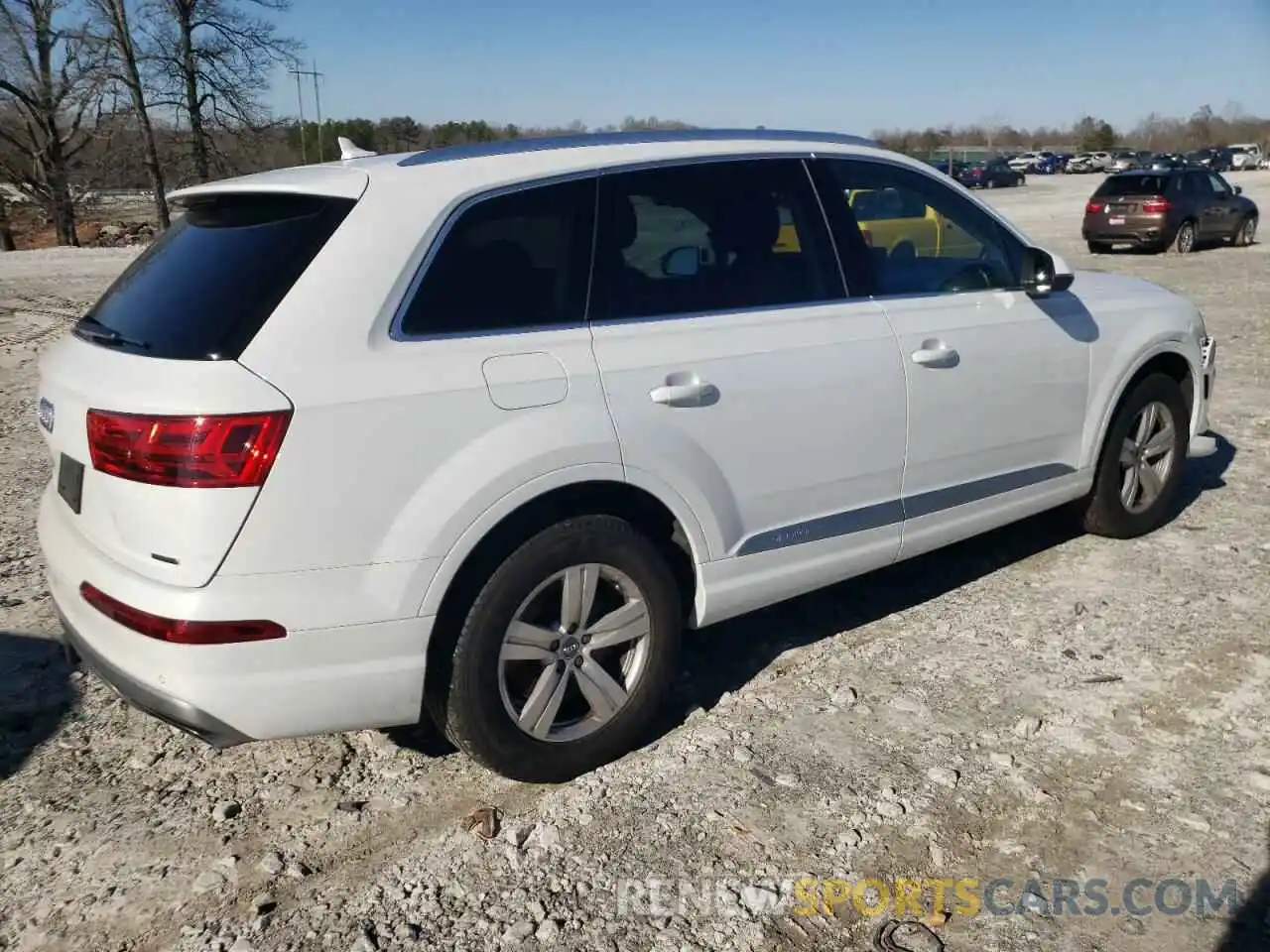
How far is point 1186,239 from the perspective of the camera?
21.9m

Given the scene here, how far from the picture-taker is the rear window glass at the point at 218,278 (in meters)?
2.83

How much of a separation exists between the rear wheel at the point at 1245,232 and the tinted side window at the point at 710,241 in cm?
2293

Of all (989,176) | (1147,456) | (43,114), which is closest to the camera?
(1147,456)

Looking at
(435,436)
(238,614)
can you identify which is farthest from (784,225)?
(238,614)

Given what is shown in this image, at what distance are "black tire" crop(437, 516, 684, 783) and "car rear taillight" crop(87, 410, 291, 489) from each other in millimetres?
737

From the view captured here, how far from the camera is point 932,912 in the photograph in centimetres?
282

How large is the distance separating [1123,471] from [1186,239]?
1930 centimetres

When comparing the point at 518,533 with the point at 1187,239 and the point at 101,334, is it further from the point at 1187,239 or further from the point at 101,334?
the point at 1187,239

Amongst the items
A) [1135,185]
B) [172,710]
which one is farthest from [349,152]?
[1135,185]

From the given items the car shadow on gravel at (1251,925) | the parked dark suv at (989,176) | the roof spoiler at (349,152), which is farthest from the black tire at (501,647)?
the parked dark suv at (989,176)

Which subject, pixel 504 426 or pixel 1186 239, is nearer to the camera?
pixel 504 426

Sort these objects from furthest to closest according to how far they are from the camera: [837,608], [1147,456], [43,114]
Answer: [43,114] → [1147,456] → [837,608]

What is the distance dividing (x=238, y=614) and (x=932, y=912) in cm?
193

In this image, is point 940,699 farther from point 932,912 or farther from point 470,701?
point 470,701
